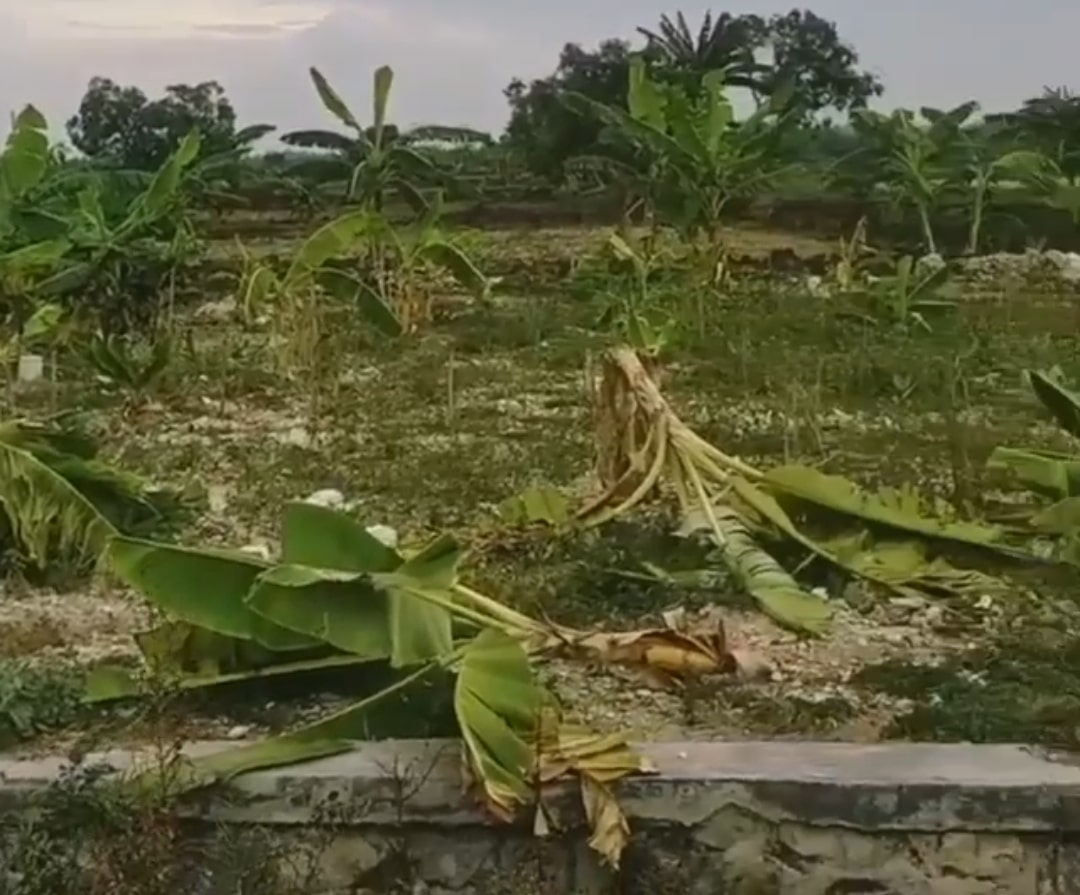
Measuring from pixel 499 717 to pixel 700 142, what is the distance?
8191 mm

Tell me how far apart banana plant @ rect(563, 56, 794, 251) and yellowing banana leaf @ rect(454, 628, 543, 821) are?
26.2 ft

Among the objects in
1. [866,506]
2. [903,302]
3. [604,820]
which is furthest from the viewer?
[903,302]

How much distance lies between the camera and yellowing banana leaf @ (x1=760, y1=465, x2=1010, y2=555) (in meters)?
4.65

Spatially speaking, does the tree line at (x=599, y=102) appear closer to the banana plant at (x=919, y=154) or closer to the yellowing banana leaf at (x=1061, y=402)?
the banana plant at (x=919, y=154)

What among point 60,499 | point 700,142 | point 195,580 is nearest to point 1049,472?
point 195,580

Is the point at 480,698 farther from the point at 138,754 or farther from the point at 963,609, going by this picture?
the point at 963,609

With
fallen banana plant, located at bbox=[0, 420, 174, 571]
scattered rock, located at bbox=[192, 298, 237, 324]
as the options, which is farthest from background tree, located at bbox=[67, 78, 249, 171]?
fallen banana plant, located at bbox=[0, 420, 174, 571]

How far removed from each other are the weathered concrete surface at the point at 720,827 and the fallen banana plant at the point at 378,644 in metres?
0.07

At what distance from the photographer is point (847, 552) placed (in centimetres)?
462

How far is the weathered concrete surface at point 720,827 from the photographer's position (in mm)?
3059

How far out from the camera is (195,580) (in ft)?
11.2

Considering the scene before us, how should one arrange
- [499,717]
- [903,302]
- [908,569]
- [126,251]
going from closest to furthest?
[499,717]
[908,569]
[126,251]
[903,302]

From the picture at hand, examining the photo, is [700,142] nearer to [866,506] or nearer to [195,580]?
[866,506]

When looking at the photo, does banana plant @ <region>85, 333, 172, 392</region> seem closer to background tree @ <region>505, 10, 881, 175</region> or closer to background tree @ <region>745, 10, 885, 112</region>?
background tree @ <region>505, 10, 881, 175</region>
